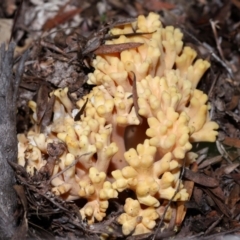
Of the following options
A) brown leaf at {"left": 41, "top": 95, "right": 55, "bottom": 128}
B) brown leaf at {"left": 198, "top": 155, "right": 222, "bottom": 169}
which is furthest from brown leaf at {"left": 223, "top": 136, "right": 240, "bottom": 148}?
brown leaf at {"left": 41, "top": 95, "right": 55, "bottom": 128}

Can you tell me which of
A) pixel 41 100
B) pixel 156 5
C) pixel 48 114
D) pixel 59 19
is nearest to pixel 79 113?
pixel 48 114

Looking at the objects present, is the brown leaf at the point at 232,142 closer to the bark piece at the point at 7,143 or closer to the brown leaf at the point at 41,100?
the brown leaf at the point at 41,100

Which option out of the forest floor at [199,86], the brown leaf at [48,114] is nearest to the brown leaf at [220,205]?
the forest floor at [199,86]

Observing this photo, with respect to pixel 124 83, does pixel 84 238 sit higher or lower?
lower

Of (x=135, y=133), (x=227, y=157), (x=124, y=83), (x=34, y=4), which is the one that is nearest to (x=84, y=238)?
(x=135, y=133)

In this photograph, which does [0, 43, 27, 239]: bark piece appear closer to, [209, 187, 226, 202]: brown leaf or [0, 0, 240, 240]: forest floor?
[0, 0, 240, 240]: forest floor

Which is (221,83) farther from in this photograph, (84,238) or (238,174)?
(84,238)
